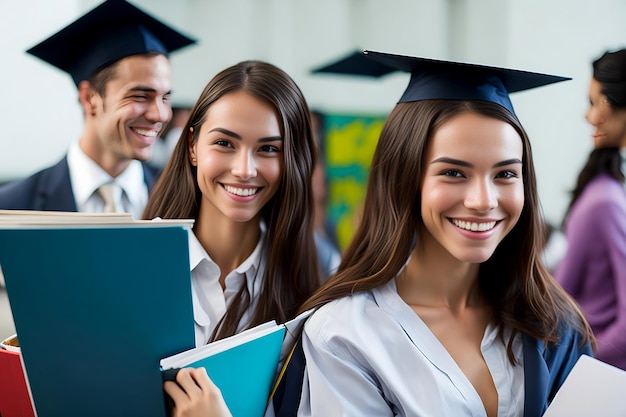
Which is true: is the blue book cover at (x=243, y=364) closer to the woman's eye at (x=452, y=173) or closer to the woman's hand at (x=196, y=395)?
the woman's hand at (x=196, y=395)

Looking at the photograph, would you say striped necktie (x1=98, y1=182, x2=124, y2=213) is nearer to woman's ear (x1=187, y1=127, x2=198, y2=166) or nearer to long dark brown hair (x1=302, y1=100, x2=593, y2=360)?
woman's ear (x1=187, y1=127, x2=198, y2=166)

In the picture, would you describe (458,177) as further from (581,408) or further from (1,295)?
(1,295)

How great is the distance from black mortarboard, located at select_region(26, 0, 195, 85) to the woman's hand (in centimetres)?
111

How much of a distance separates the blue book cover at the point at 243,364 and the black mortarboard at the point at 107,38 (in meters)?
1.03

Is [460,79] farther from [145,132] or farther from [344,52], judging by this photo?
[344,52]

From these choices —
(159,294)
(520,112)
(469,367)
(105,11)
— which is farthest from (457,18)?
(159,294)

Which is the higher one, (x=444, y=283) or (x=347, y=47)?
(x=347, y=47)

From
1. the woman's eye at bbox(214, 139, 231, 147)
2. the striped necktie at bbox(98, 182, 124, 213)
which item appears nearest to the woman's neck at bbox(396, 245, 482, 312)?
the woman's eye at bbox(214, 139, 231, 147)

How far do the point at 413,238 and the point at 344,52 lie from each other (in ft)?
13.5

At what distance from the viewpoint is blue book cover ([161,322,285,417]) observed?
4.36 ft

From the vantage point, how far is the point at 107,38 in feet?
6.63

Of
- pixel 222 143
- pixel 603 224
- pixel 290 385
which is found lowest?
pixel 290 385

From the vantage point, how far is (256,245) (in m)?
1.90

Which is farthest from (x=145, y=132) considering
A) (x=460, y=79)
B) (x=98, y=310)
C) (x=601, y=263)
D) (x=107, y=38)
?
(x=601, y=263)
